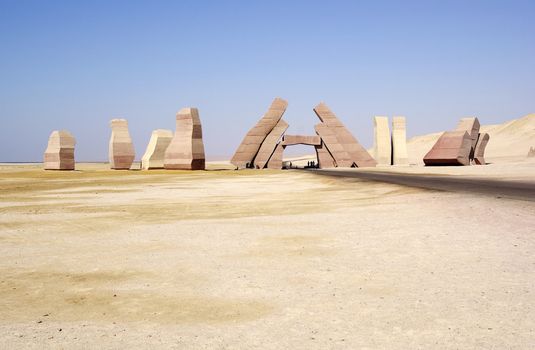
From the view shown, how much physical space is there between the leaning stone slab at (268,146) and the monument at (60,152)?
12496mm

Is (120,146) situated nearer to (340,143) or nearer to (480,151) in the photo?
(340,143)

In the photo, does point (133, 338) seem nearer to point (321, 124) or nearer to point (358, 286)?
point (358, 286)

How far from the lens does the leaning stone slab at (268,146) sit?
116 feet

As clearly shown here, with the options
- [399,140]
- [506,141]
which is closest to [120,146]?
[399,140]

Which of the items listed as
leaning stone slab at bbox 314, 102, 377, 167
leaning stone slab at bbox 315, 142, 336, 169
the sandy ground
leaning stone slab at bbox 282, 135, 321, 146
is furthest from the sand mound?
the sandy ground

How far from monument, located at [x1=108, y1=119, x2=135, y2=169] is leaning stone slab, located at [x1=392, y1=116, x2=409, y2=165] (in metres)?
22.0

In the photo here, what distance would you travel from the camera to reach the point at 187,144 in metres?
30.9

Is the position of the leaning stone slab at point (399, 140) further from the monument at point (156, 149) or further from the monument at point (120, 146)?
the monument at point (120, 146)

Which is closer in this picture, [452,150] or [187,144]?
[452,150]

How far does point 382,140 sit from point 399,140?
1.54 metres

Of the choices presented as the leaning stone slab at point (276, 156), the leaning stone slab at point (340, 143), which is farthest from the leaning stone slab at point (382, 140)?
the leaning stone slab at point (276, 156)

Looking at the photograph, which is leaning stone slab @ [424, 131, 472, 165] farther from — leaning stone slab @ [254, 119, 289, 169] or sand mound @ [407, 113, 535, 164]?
sand mound @ [407, 113, 535, 164]

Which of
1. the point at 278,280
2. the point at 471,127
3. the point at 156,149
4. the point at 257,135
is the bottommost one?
the point at 278,280

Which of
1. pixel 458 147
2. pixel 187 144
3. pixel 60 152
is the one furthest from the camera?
pixel 60 152
